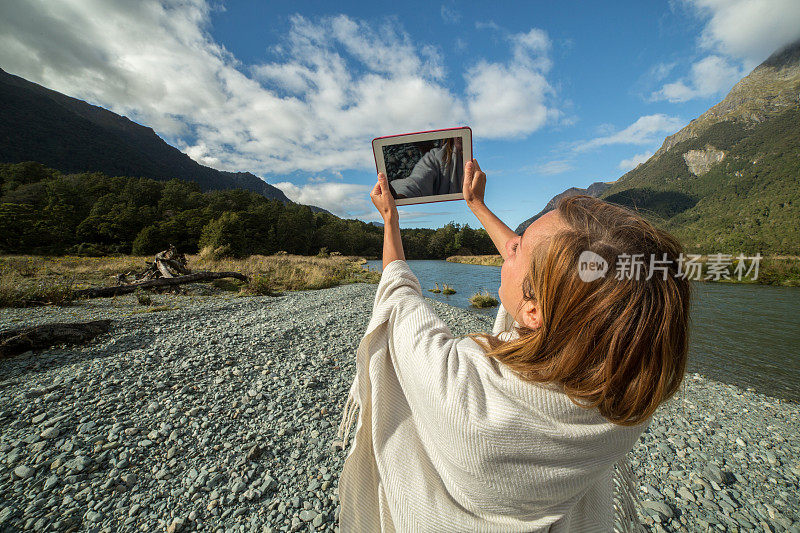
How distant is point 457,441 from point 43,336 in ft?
23.5

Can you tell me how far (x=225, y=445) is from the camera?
302 cm

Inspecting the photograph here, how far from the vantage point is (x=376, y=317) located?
39.4 inches

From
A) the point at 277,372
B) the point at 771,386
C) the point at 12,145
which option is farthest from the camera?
the point at 12,145

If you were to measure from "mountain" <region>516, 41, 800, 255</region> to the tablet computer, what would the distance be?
738 mm

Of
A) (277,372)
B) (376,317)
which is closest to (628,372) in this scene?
(376,317)

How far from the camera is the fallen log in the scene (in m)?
8.76

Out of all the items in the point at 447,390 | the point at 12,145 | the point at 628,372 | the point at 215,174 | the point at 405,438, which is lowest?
the point at 405,438

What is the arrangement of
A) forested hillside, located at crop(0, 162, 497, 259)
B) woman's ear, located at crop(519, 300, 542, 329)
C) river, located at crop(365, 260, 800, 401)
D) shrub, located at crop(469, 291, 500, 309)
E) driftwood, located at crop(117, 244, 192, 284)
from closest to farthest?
1. woman's ear, located at crop(519, 300, 542, 329)
2. river, located at crop(365, 260, 800, 401)
3. driftwood, located at crop(117, 244, 192, 284)
4. shrub, located at crop(469, 291, 500, 309)
5. forested hillside, located at crop(0, 162, 497, 259)

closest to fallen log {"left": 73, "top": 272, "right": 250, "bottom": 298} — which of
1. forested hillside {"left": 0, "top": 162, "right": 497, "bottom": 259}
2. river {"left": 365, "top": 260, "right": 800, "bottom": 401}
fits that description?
forested hillside {"left": 0, "top": 162, "right": 497, "bottom": 259}

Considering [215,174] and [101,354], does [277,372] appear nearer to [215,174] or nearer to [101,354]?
[101,354]

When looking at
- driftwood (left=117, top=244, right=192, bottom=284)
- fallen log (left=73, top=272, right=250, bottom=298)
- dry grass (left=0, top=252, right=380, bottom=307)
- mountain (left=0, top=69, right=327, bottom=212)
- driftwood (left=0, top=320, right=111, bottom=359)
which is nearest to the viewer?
driftwood (left=0, top=320, right=111, bottom=359)

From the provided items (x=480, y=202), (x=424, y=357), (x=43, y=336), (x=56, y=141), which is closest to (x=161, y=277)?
(x=43, y=336)

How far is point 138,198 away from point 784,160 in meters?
87.3
